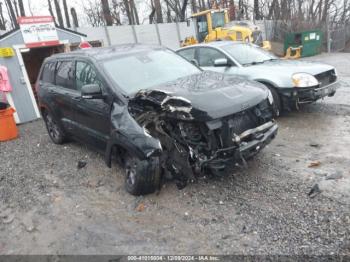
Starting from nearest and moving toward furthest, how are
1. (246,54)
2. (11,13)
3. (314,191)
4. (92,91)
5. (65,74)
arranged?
(314,191) → (92,91) → (65,74) → (246,54) → (11,13)

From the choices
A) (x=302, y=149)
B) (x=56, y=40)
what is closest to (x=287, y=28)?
(x=56, y=40)

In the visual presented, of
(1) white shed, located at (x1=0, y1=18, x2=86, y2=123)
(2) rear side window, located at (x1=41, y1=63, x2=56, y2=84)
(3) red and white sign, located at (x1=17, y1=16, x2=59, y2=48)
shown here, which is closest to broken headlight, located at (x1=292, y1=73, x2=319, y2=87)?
(2) rear side window, located at (x1=41, y1=63, x2=56, y2=84)

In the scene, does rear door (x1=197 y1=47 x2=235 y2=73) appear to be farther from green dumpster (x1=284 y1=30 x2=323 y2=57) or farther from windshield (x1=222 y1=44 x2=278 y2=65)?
green dumpster (x1=284 y1=30 x2=323 y2=57)

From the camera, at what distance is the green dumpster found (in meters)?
19.0

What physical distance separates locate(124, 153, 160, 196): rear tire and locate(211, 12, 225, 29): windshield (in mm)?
14948

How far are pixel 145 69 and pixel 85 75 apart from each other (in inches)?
37.6

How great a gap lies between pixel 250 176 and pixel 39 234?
2743 mm

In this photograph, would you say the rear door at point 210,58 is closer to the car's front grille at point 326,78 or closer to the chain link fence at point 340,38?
the car's front grille at point 326,78

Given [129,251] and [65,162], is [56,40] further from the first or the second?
[129,251]

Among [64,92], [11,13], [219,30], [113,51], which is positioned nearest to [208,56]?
[113,51]

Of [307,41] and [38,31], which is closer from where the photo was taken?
[38,31]

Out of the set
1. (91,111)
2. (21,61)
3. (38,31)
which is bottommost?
(91,111)

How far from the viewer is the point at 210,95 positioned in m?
3.75

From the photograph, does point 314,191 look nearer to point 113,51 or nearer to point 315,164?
point 315,164
